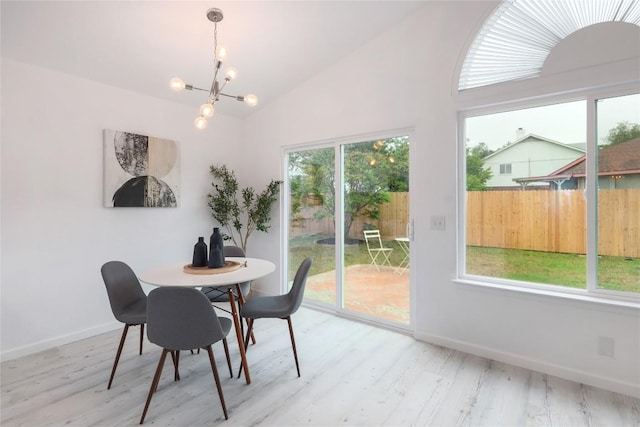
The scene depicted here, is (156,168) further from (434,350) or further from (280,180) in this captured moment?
(434,350)

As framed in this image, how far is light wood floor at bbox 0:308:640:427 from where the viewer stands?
1939mm

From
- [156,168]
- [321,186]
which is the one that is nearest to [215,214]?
[156,168]

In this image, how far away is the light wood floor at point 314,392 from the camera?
6.36 feet

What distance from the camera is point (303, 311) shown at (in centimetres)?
384

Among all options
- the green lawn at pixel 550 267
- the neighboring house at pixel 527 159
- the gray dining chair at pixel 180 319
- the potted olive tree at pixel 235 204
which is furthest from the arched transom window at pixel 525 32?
the gray dining chair at pixel 180 319

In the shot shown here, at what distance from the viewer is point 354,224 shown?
360 centimetres

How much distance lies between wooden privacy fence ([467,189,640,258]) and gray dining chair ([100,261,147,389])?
2.77 meters

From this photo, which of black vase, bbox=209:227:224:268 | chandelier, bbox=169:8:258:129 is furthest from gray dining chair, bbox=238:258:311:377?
chandelier, bbox=169:8:258:129

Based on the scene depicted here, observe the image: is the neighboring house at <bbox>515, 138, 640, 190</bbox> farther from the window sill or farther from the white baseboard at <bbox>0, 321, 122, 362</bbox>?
the white baseboard at <bbox>0, 321, 122, 362</bbox>

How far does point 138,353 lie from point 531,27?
4226 millimetres

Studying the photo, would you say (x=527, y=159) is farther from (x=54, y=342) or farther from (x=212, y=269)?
(x=54, y=342)

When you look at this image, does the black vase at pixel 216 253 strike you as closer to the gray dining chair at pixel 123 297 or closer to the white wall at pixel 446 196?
the gray dining chair at pixel 123 297

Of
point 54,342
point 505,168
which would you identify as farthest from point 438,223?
point 54,342

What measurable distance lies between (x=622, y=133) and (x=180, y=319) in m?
3.21
